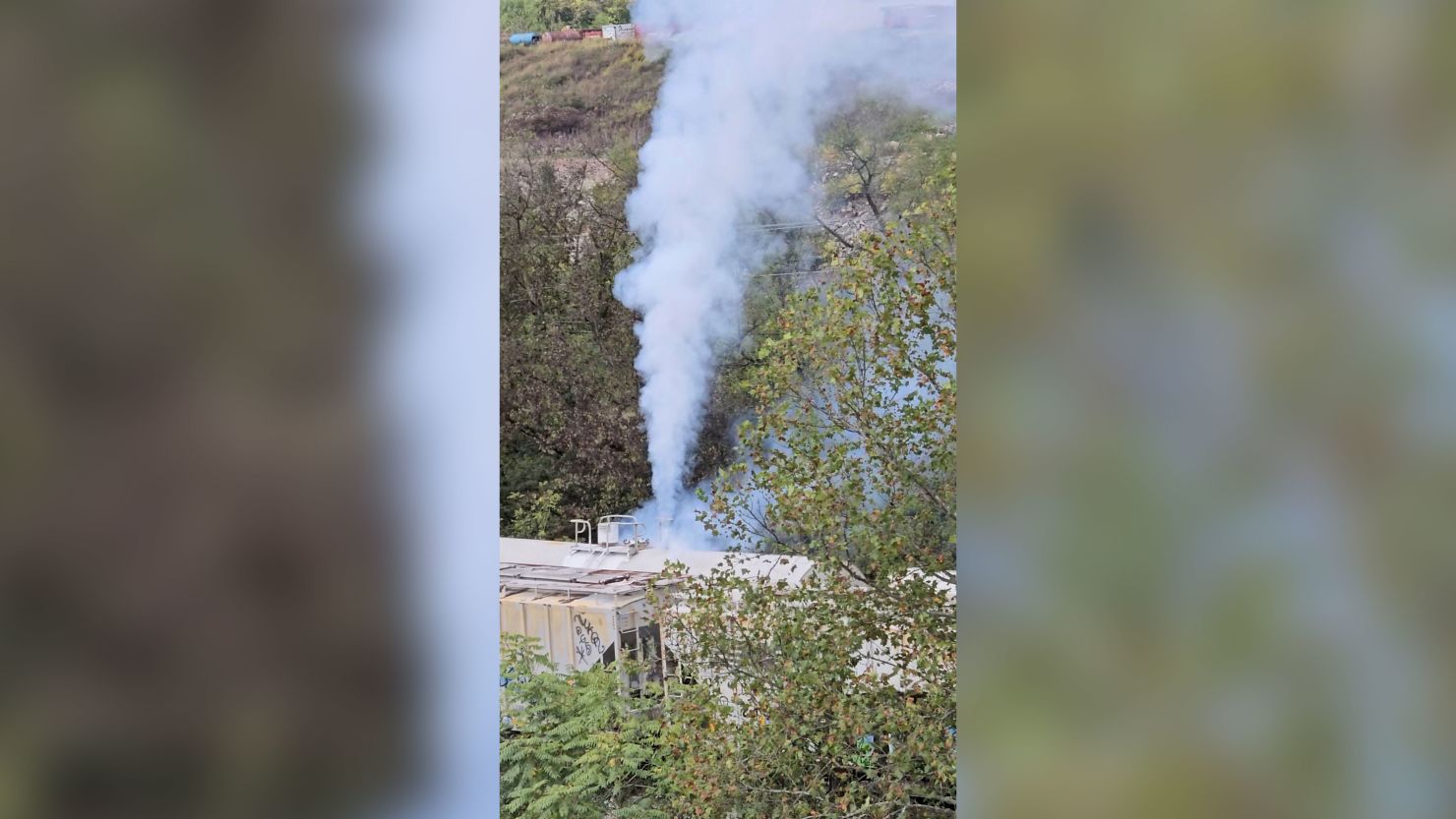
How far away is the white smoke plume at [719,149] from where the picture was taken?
3.84 meters

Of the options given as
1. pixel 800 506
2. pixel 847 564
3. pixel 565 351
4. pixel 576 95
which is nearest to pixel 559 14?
pixel 576 95

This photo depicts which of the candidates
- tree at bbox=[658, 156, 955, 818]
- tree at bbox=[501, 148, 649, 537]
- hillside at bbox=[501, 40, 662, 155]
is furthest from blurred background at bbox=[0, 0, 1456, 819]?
hillside at bbox=[501, 40, 662, 155]

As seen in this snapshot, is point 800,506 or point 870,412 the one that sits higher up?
point 870,412

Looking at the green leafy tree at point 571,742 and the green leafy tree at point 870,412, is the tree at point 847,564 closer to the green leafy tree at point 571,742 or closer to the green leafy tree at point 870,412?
the green leafy tree at point 870,412

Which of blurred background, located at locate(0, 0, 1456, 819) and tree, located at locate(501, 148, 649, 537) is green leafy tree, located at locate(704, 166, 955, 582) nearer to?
tree, located at locate(501, 148, 649, 537)
